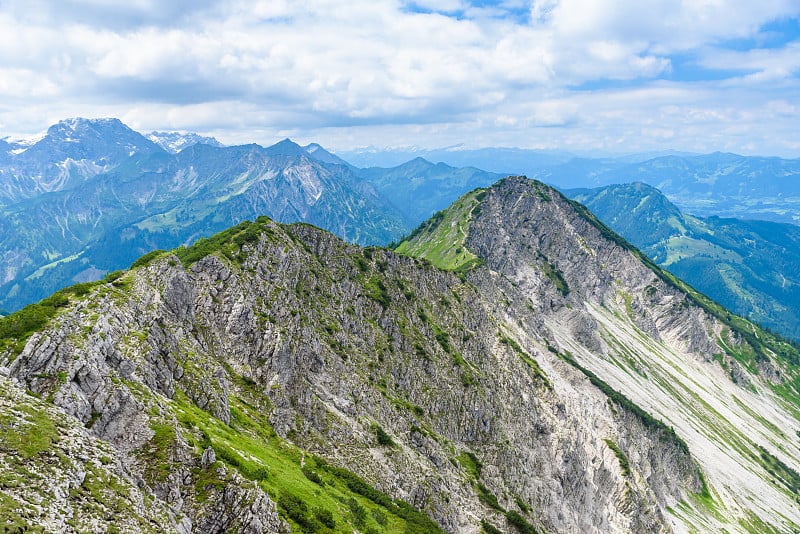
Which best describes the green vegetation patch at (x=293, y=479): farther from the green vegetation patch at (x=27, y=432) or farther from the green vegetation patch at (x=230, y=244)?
the green vegetation patch at (x=230, y=244)

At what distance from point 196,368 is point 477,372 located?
88326 mm

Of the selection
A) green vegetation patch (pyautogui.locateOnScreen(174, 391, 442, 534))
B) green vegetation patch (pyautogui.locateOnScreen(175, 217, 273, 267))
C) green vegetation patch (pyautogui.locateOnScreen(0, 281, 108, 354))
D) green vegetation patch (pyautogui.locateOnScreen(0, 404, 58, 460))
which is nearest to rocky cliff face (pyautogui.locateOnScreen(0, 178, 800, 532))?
green vegetation patch (pyautogui.locateOnScreen(0, 281, 108, 354))

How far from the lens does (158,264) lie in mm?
78438

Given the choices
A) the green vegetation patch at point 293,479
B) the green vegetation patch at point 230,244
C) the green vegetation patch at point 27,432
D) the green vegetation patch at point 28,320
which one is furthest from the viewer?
the green vegetation patch at point 230,244

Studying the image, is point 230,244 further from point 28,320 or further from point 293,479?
point 293,479

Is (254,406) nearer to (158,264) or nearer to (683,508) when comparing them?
(158,264)

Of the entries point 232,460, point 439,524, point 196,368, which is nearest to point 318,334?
point 196,368

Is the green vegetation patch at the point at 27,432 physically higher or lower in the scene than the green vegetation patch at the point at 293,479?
higher

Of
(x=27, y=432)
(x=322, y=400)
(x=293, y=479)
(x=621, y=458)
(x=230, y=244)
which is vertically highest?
(x=230, y=244)

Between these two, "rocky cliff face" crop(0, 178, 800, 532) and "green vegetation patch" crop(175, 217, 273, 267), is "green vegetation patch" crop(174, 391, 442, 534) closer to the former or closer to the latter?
"rocky cliff face" crop(0, 178, 800, 532)

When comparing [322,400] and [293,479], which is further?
[322,400]

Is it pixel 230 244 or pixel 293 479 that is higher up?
pixel 230 244

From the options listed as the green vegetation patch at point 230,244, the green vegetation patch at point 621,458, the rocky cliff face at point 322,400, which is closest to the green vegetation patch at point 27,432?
A: the rocky cliff face at point 322,400

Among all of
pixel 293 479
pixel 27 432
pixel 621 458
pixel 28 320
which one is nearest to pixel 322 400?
pixel 293 479
